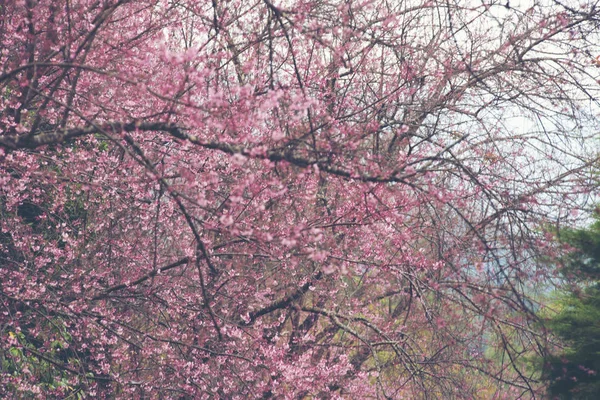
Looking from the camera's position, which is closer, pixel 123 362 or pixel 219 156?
pixel 219 156

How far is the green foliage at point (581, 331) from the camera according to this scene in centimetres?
788

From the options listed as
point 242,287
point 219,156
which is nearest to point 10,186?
point 219,156

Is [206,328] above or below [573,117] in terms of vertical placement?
below

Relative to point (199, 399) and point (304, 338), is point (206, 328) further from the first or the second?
point (304, 338)

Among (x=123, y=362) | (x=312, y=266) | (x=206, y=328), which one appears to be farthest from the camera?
(x=123, y=362)

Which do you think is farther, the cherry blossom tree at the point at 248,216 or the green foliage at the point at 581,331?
the green foliage at the point at 581,331

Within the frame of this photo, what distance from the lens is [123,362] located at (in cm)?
779

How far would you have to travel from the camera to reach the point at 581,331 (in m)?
8.22

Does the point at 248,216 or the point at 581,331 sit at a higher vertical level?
the point at 581,331

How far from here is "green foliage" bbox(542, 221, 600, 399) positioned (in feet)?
25.8

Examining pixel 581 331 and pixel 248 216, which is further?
pixel 581 331

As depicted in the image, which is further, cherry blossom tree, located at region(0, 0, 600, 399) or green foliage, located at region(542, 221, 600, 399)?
green foliage, located at region(542, 221, 600, 399)

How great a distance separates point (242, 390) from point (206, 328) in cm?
113

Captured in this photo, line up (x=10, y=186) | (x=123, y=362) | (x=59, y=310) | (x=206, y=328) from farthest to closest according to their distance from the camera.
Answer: (x=123, y=362), (x=206, y=328), (x=10, y=186), (x=59, y=310)
